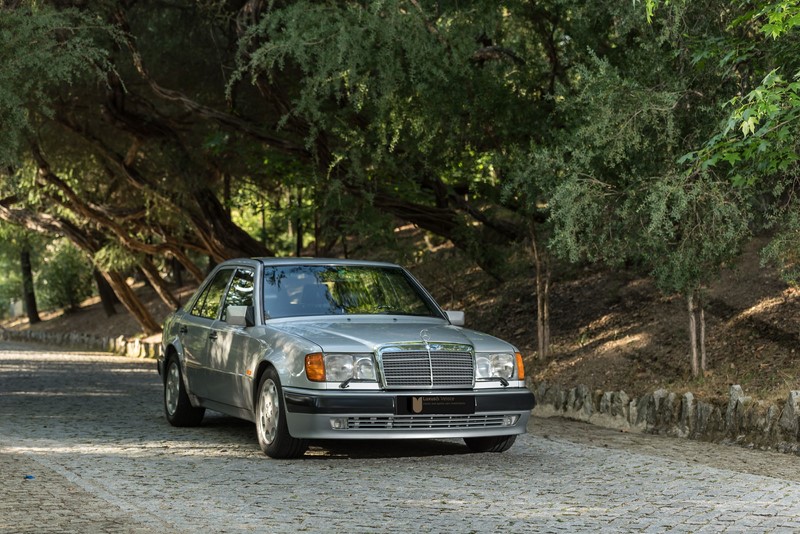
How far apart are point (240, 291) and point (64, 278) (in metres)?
33.9

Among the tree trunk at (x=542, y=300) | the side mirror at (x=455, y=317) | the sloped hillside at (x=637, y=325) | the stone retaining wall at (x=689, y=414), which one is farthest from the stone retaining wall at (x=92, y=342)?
the side mirror at (x=455, y=317)

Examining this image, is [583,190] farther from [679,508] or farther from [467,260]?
[467,260]

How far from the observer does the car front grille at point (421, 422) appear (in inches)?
382

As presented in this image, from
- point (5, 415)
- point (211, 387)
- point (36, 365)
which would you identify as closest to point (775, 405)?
point (211, 387)

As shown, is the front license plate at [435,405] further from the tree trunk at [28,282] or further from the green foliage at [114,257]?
the tree trunk at [28,282]

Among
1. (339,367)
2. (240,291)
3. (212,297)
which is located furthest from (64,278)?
(339,367)

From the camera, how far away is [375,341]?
9859mm

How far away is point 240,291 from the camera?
11.6m

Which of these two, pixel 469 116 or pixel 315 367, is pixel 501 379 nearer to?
pixel 315 367

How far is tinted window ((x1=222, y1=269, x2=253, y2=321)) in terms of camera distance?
11320 mm

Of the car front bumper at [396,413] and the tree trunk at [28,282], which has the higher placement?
the tree trunk at [28,282]

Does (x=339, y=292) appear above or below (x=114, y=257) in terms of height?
below

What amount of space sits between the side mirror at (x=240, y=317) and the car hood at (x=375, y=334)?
1.24 feet

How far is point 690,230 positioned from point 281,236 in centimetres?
2366
